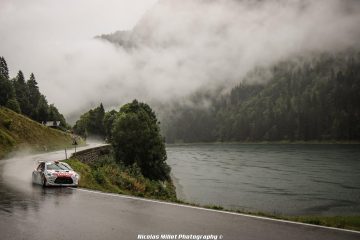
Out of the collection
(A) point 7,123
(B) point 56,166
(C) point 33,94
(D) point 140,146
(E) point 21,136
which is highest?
(C) point 33,94

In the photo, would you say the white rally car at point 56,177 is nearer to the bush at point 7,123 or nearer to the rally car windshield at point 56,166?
the rally car windshield at point 56,166

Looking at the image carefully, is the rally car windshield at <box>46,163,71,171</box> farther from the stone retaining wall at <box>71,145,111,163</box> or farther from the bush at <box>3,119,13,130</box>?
the bush at <box>3,119,13,130</box>

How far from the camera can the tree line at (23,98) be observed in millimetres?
114250

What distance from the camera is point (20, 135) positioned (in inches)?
2547

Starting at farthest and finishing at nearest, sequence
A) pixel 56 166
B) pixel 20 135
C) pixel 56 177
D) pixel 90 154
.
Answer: pixel 20 135 < pixel 90 154 < pixel 56 166 < pixel 56 177

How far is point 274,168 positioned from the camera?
8931 centimetres

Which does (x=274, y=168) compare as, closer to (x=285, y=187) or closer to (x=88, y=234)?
(x=285, y=187)

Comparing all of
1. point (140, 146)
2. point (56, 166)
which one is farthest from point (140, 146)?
point (56, 166)

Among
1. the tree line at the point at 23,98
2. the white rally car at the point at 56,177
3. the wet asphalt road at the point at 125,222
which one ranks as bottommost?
the wet asphalt road at the point at 125,222

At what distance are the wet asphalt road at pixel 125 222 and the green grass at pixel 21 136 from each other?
4101 cm

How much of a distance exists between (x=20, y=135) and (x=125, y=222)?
58.5 meters

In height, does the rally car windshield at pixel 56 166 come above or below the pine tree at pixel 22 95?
below

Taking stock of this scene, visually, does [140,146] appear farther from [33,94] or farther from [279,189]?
[33,94]

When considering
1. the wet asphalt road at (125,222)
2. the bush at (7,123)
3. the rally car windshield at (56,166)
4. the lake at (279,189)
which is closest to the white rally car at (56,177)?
the rally car windshield at (56,166)
